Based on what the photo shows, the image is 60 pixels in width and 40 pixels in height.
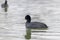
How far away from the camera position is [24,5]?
224 inches

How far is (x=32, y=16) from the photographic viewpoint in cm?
491

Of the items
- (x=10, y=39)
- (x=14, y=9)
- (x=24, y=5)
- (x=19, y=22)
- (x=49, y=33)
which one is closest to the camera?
(x=10, y=39)

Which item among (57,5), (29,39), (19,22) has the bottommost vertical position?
(29,39)

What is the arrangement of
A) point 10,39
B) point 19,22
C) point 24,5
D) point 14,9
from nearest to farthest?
point 10,39
point 19,22
point 14,9
point 24,5

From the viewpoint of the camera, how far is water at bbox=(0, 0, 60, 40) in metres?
3.93

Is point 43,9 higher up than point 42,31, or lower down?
higher up

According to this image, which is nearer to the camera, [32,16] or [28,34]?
[28,34]

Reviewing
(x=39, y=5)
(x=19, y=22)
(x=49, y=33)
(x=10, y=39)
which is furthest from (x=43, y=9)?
(x=10, y=39)

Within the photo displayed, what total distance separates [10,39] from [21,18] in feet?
3.52

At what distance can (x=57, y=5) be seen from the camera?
5.89 m

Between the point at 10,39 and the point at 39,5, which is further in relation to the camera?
the point at 39,5

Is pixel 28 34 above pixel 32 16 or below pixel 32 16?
below

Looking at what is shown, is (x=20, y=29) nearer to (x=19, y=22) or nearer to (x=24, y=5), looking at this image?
(x=19, y=22)

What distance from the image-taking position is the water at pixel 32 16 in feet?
12.9
